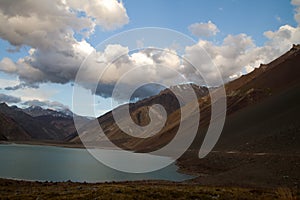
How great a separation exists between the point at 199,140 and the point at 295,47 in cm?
10930

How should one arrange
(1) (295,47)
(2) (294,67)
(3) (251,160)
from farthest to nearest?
(1) (295,47) < (2) (294,67) < (3) (251,160)

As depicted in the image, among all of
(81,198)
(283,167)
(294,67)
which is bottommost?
(283,167)

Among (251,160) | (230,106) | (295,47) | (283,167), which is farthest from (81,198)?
(295,47)

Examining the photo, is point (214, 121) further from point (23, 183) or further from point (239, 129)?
point (23, 183)

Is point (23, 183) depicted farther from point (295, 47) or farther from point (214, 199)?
point (295, 47)

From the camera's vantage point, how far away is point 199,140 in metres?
121

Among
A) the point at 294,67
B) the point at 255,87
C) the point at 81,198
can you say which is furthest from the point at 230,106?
the point at 81,198

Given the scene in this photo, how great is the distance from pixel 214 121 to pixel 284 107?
50119mm

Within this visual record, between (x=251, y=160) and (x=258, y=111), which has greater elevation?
(x=258, y=111)

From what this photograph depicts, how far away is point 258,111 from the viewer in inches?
4205

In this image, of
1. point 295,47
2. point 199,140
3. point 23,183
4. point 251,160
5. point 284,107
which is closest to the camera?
point 23,183

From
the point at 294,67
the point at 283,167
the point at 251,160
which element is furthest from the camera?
the point at 294,67

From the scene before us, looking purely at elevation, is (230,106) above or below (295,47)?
below

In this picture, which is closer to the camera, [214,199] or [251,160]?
[214,199]
